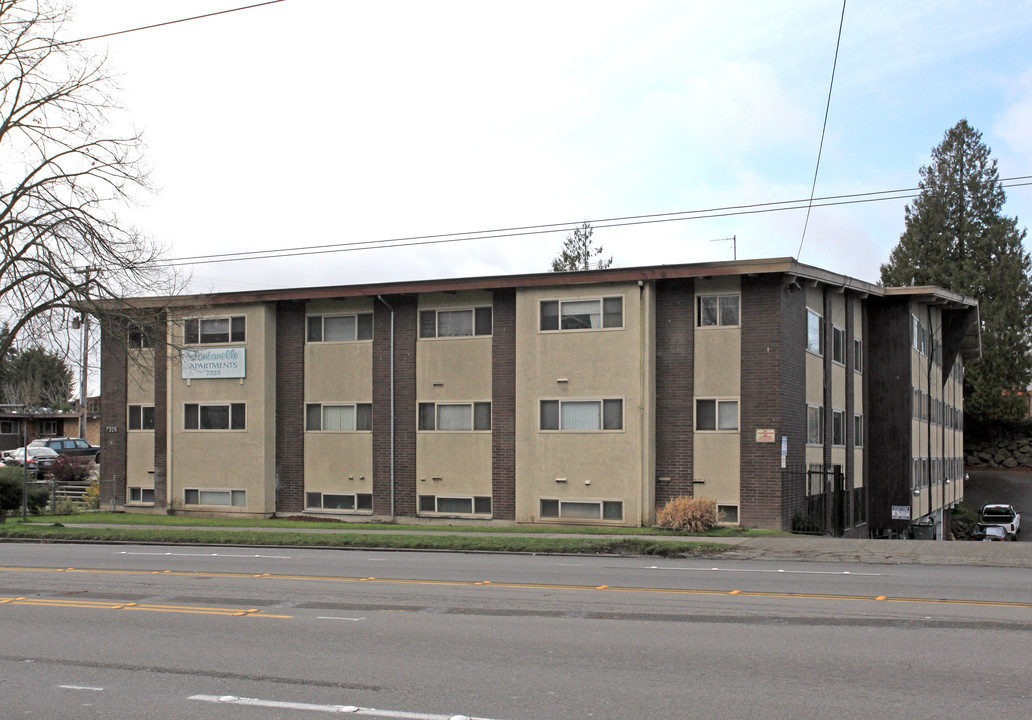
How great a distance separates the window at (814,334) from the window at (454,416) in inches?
366

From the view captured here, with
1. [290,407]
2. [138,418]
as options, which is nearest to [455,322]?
[290,407]

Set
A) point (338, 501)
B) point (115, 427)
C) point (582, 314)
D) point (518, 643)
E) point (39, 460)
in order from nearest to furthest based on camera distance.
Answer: point (518, 643) < point (582, 314) < point (338, 501) < point (115, 427) < point (39, 460)

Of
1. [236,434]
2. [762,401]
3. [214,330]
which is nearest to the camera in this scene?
[762,401]

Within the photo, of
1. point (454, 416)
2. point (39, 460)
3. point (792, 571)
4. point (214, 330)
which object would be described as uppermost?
point (214, 330)

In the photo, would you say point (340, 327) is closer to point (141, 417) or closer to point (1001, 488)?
point (141, 417)

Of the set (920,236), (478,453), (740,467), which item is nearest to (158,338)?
(478,453)

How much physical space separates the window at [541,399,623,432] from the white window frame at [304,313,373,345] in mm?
6275

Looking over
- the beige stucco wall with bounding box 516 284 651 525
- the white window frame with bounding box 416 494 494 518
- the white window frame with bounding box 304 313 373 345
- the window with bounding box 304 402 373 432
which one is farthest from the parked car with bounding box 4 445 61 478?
the beige stucco wall with bounding box 516 284 651 525

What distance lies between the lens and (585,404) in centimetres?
2673

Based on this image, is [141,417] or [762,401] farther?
[141,417]

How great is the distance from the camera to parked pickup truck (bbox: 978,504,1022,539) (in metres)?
41.1

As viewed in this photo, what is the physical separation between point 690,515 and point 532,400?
19.7 feet

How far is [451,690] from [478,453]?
66.9 ft

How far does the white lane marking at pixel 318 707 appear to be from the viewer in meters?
6.84
